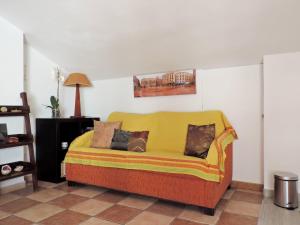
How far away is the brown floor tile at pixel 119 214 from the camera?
1983 millimetres

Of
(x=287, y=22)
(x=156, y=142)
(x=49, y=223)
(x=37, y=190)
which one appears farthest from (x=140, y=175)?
(x=287, y=22)

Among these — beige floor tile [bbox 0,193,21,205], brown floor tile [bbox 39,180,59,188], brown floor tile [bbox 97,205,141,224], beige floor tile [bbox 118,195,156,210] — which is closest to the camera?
brown floor tile [bbox 97,205,141,224]

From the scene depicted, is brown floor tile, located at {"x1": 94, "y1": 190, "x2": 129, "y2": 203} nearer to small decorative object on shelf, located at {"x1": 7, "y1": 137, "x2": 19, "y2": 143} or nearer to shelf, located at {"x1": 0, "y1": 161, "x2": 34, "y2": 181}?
shelf, located at {"x1": 0, "y1": 161, "x2": 34, "y2": 181}

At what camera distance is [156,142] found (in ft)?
9.50

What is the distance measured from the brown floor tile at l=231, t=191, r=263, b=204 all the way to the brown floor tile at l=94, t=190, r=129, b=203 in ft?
4.02

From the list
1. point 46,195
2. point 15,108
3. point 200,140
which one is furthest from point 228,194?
point 15,108

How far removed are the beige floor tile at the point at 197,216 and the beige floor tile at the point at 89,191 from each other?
1.08 m

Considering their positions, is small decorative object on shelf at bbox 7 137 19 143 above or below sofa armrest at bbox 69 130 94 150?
above

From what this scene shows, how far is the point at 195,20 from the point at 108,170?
1856 mm

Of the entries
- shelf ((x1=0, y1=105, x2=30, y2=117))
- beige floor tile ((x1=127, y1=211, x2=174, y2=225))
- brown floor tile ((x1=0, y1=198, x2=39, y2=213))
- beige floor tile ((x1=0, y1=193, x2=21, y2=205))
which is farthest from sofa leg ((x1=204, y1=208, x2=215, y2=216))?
shelf ((x1=0, y1=105, x2=30, y2=117))

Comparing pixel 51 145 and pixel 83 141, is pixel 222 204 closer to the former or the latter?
pixel 83 141

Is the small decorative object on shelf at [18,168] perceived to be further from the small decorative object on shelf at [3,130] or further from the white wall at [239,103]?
the white wall at [239,103]

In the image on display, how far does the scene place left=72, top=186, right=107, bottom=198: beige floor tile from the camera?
2609 millimetres

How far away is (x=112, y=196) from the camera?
255 cm
